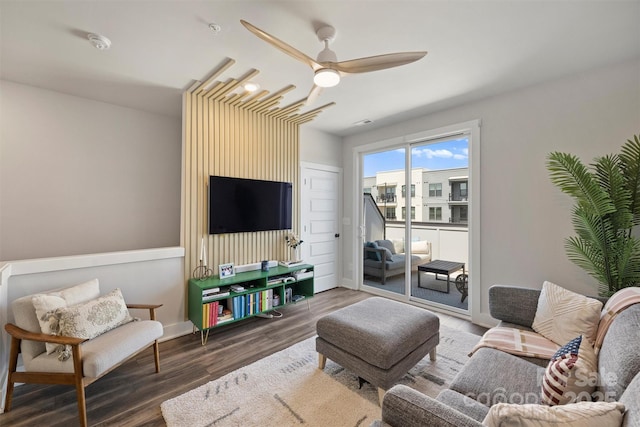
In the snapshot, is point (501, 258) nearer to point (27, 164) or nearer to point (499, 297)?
point (499, 297)

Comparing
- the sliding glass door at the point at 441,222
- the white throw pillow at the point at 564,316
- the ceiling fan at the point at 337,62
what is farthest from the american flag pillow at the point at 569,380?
the sliding glass door at the point at 441,222

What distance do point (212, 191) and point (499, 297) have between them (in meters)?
3.07

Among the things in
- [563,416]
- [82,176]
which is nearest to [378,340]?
[563,416]

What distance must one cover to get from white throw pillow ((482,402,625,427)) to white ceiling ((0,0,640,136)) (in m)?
2.20

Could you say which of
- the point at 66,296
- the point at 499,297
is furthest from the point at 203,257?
the point at 499,297

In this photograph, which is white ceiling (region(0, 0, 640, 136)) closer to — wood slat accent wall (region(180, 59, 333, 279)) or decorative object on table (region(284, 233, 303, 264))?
wood slat accent wall (region(180, 59, 333, 279))

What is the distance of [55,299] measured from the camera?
1906 millimetres

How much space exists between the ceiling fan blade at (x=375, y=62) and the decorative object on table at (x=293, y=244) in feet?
8.07

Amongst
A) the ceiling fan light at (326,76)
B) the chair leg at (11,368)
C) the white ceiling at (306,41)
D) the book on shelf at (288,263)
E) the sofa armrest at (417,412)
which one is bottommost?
the chair leg at (11,368)

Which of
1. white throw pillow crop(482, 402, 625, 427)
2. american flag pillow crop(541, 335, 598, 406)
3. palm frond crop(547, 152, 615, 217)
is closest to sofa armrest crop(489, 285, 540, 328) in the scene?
palm frond crop(547, 152, 615, 217)

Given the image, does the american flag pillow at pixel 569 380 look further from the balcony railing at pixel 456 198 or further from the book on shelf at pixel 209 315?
the book on shelf at pixel 209 315

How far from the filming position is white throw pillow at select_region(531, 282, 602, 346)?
1.72 m

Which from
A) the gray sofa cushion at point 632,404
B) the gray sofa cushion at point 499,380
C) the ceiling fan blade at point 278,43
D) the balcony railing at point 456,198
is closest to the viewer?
the gray sofa cushion at point 632,404

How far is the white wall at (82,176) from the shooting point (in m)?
2.73
